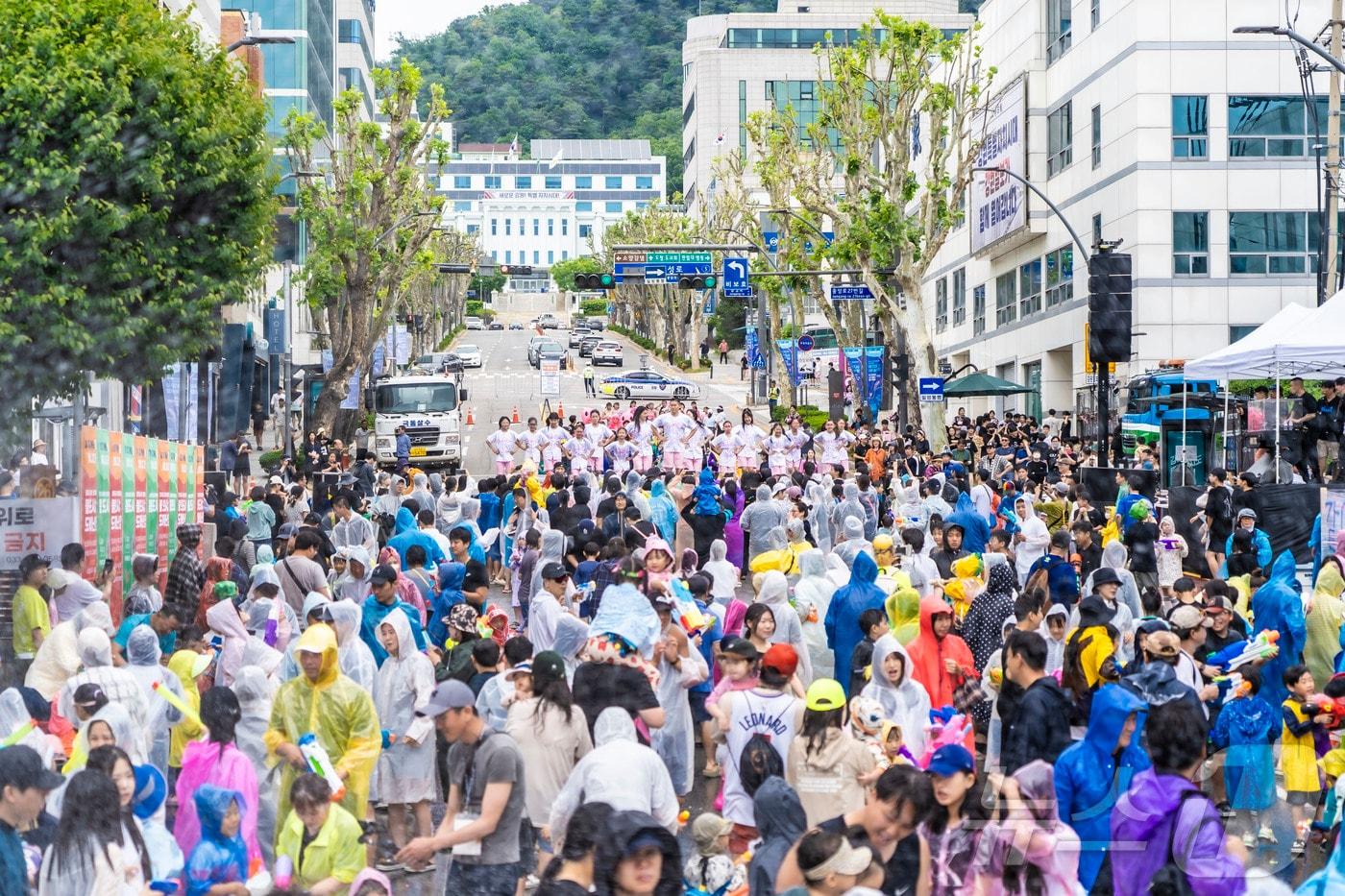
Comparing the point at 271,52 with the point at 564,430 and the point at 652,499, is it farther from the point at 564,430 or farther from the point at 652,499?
the point at 652,499

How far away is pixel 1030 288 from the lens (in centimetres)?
4825

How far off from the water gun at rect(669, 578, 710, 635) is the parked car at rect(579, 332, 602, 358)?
85.4 m

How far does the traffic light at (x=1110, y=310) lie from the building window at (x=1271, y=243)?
63.8 ft

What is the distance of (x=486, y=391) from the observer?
75.8 m

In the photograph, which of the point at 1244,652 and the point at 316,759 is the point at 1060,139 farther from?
the point at 316,759

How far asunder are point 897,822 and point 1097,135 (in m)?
38.3

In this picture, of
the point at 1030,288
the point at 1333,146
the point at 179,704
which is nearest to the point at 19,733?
the point at 179,704

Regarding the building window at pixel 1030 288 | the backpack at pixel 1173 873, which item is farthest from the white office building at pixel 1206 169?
the backpack at pixel 1173 873

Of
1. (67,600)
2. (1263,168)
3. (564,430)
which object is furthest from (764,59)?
(67,600)

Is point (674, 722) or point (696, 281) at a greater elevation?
point (696, 281)

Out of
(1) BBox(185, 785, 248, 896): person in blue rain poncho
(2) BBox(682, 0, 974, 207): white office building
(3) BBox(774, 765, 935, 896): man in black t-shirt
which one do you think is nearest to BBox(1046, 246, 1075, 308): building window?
(3) BBox(774, 765, 935, 896): man in black t-shirt

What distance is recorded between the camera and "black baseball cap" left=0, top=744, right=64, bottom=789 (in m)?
6.59

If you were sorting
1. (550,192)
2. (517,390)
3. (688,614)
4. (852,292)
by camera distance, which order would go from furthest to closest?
(550,192) → (517,390) → (852,292) → (688,614)

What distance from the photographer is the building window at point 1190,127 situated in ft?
131
